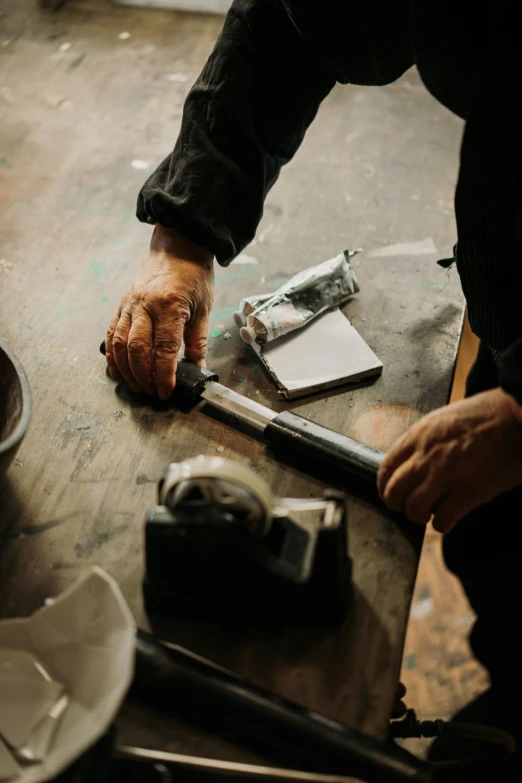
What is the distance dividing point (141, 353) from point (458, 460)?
17.5 inches

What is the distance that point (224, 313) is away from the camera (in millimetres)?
1126

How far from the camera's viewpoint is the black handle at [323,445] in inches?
32.6

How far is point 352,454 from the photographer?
0.84 m

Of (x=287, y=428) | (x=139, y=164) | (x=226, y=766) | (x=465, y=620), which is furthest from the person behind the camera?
(x=465, y=620)

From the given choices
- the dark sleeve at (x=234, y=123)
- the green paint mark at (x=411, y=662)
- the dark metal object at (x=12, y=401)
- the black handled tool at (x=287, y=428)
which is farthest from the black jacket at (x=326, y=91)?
the green paint mark at (x=411, y=662)

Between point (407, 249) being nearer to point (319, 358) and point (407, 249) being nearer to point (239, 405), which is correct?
point (319, 358)

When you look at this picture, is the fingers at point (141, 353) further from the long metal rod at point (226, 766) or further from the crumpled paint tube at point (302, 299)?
the long metal rod at point (226, 766)

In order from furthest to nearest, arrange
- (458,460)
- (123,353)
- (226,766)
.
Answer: (123,353), (458,460), (226,766)

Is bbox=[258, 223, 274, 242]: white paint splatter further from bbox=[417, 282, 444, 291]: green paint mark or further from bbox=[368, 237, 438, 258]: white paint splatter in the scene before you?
bbox=[417, 282, 444, 291]: green paint mark

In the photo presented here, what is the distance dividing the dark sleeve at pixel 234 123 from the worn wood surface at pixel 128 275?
0.17m

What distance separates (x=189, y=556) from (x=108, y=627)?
100mm

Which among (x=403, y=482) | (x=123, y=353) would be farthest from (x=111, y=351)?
(x=403, y=482)

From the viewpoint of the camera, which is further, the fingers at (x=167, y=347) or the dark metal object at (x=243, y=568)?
the fingers at (x=167, y=347)

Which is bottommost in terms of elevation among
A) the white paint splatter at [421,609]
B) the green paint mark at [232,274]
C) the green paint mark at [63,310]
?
the white paint splatter at [421,609]
